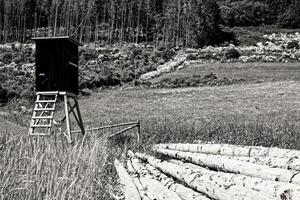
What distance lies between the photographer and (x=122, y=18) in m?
95.8

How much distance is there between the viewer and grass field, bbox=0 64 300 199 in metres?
5.62

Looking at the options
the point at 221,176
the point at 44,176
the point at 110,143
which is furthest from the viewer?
the point at 110,143

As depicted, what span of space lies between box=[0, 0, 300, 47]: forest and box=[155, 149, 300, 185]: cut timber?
249 feet

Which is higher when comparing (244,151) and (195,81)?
(244,151)

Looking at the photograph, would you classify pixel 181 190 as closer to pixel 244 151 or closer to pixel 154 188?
pixel 154 188

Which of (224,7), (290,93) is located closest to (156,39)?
(224,7)

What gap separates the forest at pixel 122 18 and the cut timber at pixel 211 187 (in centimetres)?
7642

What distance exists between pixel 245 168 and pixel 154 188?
1.57 metres

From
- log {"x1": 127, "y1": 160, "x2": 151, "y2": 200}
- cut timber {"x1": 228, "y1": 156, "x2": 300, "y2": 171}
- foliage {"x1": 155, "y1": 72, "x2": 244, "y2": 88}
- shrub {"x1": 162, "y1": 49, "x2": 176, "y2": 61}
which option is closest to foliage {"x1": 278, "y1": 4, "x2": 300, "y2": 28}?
shrub {"x1": 162, "y1": 49, "x2": 176, "y2": 61}

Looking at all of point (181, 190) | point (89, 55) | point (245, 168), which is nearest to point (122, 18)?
point (89, 55)

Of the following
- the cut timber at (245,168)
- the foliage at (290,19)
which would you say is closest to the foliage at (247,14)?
the foliage at (290,19)

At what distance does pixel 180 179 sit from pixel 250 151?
1332mm

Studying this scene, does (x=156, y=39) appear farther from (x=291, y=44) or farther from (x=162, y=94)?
(x=162, y=94)

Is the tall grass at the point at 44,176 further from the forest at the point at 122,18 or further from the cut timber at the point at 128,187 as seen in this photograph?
the forest at the point at 122,18
